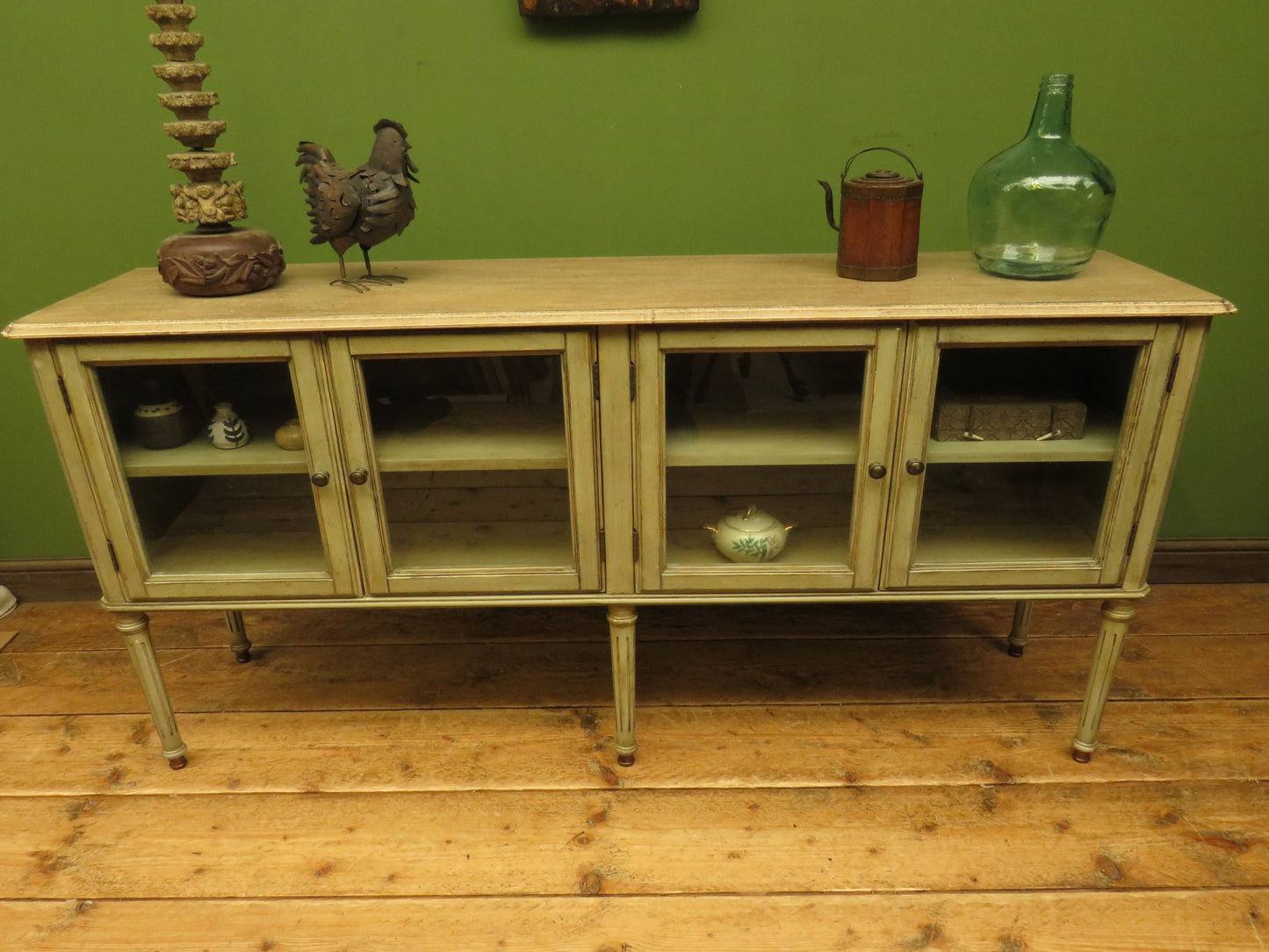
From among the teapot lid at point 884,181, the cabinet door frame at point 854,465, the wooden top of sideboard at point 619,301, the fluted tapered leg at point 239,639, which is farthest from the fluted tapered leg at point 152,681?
the teapot lid at point 884,181

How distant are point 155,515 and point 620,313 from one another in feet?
3.16

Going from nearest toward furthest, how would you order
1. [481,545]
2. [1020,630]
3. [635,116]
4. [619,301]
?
[619,301], [481,545], [635,116], [1020,630]

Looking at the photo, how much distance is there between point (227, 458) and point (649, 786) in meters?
1.01

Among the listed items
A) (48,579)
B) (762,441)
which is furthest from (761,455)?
(48,579)

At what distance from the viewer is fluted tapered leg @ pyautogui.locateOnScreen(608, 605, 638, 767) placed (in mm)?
Answer: 1725

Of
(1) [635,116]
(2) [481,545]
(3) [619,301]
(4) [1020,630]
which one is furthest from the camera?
(4) [1020,630]

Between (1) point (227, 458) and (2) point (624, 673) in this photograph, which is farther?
(2) point (624, 673)

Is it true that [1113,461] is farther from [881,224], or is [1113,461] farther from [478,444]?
[478,444]

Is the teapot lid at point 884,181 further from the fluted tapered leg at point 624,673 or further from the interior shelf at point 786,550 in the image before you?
the fluted tapered leg at point 624,673

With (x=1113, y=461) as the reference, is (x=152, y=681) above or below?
below

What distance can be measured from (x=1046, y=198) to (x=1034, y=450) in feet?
1.46

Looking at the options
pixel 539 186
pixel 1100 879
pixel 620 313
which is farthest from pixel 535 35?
pixel 1100 879

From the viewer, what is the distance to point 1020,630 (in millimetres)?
2107

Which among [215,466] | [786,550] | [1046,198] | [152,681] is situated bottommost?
[152,681]
